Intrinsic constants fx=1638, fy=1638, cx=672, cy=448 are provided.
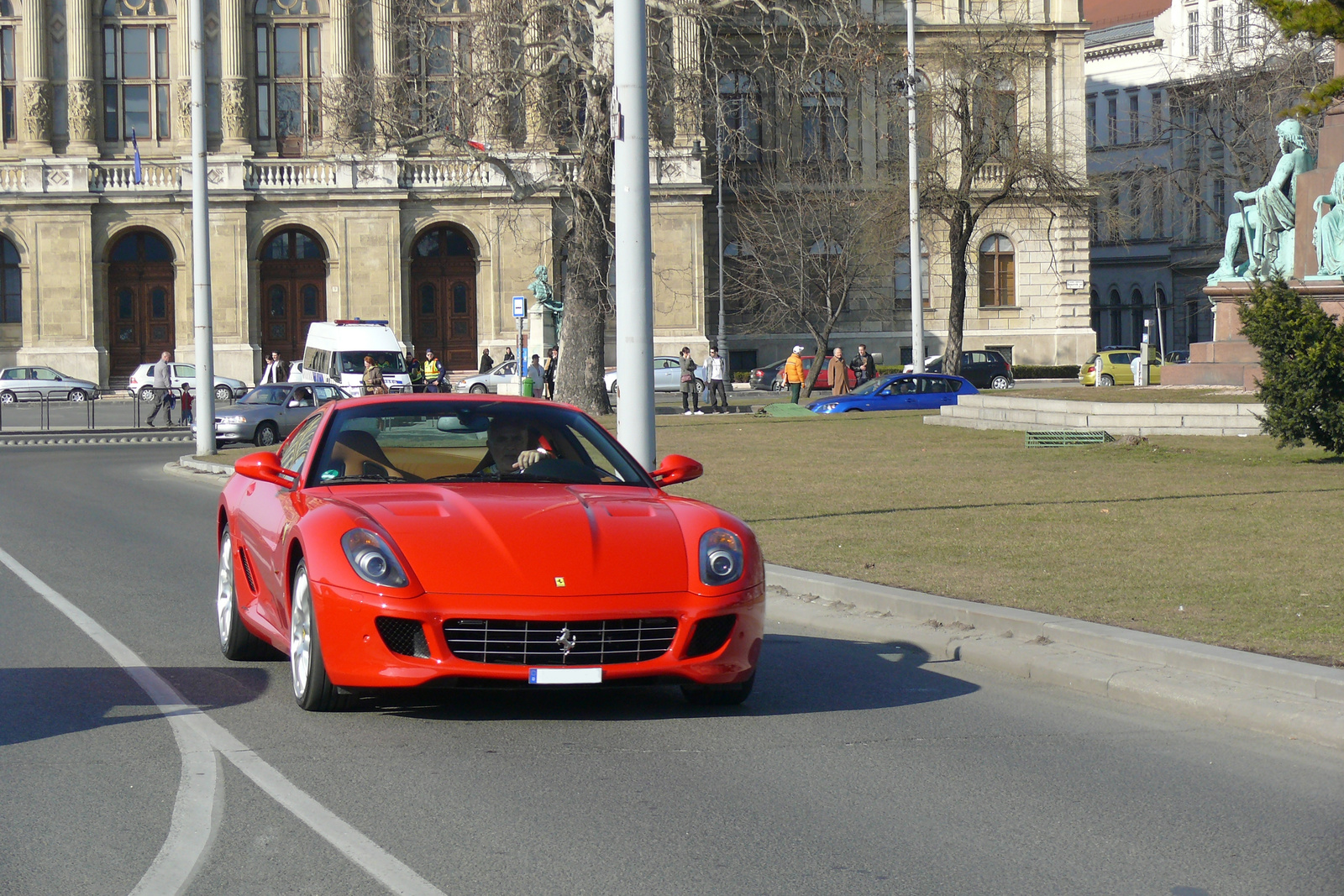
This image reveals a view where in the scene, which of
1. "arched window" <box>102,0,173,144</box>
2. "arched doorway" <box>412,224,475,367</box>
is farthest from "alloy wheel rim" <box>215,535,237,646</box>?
"arched window" <box>102,0,173,144</box>

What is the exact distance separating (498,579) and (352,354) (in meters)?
41.5

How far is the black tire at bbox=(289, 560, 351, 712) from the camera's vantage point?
24.0 feet

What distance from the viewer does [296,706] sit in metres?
7.75

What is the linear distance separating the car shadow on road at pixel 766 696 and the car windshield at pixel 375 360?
39.0 m

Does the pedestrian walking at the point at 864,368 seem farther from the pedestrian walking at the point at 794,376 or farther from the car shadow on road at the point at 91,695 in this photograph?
the car shadow on road at the point at 91,695

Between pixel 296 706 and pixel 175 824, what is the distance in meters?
2.07

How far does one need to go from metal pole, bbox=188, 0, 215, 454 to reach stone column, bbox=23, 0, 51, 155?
121 feet

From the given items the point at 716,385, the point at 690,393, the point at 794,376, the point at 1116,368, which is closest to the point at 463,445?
the point at 690,393

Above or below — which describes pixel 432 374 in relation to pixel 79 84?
below

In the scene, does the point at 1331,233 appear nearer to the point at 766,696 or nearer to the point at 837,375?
the point at 837,375

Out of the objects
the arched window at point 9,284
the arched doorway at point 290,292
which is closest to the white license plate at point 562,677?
the arched doorway at point 290,292

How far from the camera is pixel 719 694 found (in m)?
7.75

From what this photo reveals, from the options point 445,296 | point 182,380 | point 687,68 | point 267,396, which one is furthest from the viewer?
point 445,296

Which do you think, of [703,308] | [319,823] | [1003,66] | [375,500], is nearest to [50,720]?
[375,500]
